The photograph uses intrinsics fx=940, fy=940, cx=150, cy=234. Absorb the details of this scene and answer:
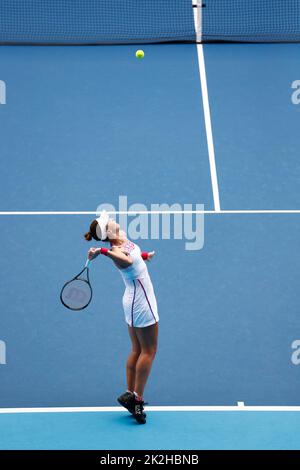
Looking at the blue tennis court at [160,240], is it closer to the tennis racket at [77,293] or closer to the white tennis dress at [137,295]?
the white tennis dress at [137,295]

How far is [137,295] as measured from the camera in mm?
7918

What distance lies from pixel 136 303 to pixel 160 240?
11.7 ft

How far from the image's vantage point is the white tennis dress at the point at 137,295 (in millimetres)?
7867

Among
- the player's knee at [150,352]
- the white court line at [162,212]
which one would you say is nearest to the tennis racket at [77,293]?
the player's knee at [150,352]

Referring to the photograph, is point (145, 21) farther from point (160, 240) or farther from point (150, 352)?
point (150, 352)

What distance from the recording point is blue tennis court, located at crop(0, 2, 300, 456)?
8.21 meters

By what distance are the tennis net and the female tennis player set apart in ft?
29.3

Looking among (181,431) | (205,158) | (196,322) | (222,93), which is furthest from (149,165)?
(181,431)

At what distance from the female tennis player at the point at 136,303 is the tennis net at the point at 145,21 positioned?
8.94 m

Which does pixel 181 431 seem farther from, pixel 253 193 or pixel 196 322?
pixel 253 193

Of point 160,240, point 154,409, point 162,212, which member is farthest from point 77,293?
point 162,212

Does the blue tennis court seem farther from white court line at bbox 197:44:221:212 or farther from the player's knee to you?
the player's knee

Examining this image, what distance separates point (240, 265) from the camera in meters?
10.9

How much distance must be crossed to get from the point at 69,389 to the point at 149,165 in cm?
476
